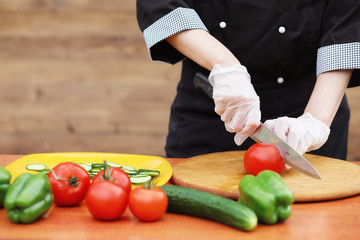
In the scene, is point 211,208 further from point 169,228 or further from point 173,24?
point 173,24

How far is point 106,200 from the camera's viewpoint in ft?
4.00

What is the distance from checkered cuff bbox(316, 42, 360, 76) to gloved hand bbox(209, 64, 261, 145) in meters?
0.35

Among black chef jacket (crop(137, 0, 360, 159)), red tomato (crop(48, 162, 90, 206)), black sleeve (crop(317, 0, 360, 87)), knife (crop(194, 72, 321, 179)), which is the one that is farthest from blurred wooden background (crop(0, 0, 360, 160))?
red tomato (crop(48, 162, 90, 206))

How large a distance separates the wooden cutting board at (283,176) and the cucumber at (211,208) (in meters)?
0.17

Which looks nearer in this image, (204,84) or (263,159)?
(263,159)

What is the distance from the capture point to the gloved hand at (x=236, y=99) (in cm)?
162

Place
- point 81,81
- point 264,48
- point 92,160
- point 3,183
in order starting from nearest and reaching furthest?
point 3,183 < point 92,160 < point 264,48 < point 81,81

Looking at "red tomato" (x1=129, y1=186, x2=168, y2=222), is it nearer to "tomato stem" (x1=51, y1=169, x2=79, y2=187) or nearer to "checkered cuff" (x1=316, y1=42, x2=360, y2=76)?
"tomato stem" (x1=51, y1=169, x2=79, y2=187)

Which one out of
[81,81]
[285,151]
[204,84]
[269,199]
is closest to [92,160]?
[204,84]

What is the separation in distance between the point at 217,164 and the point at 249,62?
1.62 feet

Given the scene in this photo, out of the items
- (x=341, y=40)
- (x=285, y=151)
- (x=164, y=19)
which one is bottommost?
(x=285, y=151)

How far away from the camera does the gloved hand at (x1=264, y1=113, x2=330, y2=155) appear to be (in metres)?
1.66

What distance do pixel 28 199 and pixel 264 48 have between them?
1144mm

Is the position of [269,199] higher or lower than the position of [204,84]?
lower
